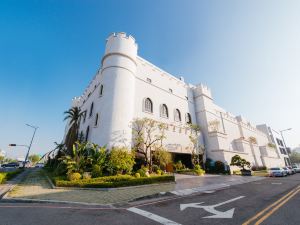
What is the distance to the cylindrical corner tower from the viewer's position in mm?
18745

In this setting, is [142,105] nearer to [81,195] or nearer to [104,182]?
[104,182]

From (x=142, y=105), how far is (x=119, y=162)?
417 inches

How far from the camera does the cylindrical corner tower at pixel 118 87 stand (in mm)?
18745

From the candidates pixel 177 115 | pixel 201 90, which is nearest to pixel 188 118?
pixel 177 115

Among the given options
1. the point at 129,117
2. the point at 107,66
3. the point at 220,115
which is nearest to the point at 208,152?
the point at 220,115

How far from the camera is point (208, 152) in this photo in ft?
100

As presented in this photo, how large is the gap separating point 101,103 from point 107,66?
5383 millimetres

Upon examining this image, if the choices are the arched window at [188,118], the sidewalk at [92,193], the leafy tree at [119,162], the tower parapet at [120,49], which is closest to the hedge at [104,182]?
the sidewalk at [92,193]

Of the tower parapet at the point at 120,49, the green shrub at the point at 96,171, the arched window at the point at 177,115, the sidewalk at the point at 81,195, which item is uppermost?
the tower parapet at the point at 120,49

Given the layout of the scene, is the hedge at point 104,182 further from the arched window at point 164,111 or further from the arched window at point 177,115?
the arched window at point 177,115

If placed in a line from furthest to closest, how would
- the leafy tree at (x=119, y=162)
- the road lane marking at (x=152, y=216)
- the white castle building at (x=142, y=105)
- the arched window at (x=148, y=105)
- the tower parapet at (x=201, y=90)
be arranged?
1. the tower parapet at (x=201, y=90)
2. the arched window at (x=148, y=105)
3. the white castle building at (x=142, y=105)
4. the leafy tree at (x=119, y=162)
5. the road lane marking at (x=152, y=216)

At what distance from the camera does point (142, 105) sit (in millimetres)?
24062

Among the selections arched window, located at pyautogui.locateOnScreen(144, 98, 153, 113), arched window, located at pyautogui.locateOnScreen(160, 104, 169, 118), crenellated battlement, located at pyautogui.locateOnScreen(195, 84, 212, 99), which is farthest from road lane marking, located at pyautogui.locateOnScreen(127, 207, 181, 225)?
crenellated battlement, located at pyautogui.locateOnScreen(195, 84, 212, 99)

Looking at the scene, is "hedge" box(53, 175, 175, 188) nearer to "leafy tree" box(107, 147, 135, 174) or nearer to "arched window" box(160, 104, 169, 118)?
"leafy tree" box(107, 147, 135, 174)
